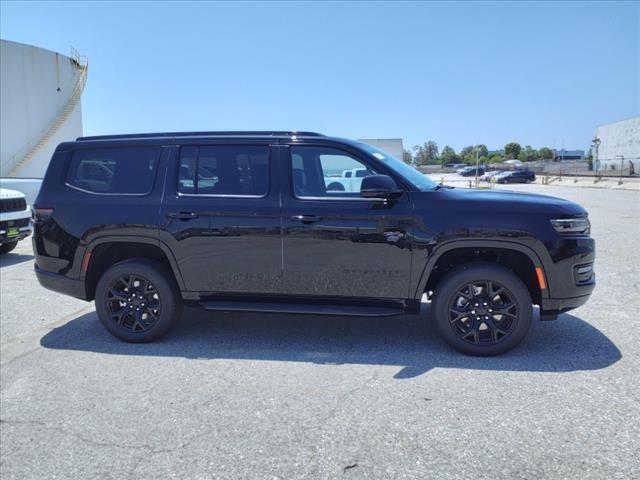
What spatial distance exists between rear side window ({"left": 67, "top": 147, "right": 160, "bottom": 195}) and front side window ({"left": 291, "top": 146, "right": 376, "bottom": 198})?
1.42 meters

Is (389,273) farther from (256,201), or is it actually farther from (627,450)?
(627,450)

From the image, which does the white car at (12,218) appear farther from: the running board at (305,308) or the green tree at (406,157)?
the green tree at (406,157)

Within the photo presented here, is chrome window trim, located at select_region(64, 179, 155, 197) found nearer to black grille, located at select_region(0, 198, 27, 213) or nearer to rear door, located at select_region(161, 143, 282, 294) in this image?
rear door, located at select_region(161, 143, 282, 294)

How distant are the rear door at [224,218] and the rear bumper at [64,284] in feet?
3.57

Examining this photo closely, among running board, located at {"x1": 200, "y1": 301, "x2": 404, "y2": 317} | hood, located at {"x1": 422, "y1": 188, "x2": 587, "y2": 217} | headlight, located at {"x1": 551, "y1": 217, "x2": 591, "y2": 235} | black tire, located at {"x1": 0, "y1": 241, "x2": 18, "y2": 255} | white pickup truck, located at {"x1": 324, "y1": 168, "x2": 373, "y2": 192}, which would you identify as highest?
white pickup truck, located at {"x1": 324, "y1": 168, "x2": 373, "y2": 192}

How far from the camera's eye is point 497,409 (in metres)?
3.37

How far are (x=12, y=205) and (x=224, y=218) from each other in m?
7.48

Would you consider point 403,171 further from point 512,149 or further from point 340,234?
point 512,149

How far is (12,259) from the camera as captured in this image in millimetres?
9805

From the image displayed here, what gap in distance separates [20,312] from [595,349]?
6.38 metres

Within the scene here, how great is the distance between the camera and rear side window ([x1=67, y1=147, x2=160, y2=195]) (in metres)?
4.82

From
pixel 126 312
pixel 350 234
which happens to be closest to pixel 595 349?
pixel 350 234

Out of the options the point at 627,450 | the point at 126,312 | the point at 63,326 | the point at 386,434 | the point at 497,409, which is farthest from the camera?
the point at 63,326

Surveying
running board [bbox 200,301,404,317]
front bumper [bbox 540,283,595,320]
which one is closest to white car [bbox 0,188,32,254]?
running board [bbox 200,301,404,317]
